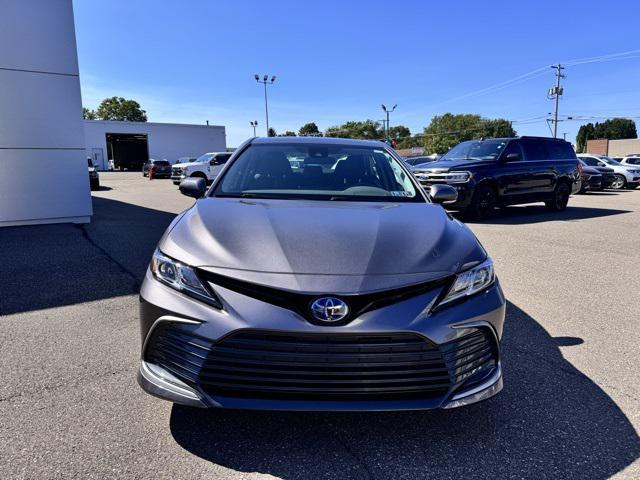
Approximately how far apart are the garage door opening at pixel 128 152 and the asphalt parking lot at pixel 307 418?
57.0 metres

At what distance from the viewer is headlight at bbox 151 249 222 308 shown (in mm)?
2113

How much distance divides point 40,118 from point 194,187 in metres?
7.66

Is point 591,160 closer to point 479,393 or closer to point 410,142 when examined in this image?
point 479,393

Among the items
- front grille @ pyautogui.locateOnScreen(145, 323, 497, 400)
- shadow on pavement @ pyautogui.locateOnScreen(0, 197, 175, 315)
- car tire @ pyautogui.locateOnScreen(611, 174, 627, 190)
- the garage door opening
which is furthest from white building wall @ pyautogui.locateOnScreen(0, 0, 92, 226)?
the garage door opening

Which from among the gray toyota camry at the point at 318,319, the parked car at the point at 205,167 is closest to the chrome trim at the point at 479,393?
the gray toyota camry at the point at 318,319

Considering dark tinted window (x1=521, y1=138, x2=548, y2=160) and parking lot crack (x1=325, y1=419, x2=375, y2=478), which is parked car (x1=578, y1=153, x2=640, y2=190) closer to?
dark tinted window (x1=521, y1=138, x2=548, y2=160)

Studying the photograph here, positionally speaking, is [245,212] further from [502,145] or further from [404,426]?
[502,145]

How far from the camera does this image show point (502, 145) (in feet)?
37.6

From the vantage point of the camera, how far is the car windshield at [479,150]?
11.3m

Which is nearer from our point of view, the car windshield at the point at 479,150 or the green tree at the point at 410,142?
the car windshield at the point at 479,150

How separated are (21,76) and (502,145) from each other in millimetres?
10883

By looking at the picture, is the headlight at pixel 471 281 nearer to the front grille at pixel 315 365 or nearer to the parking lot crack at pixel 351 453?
the front grille at pixel 315 365

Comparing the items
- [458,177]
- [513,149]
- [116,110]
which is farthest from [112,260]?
[116,110]

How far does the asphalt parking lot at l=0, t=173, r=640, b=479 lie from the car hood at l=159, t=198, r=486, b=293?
90 centimetres
